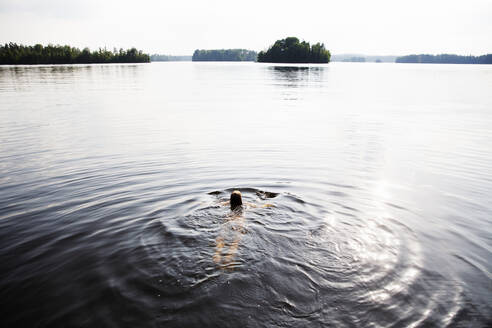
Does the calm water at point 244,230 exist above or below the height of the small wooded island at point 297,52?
below

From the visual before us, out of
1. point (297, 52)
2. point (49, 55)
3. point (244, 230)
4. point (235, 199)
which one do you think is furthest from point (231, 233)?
point (297, 52)

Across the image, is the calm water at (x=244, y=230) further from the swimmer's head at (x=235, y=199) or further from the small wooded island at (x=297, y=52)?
the small wooded island at (x=297, y=52)

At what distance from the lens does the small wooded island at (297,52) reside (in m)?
156

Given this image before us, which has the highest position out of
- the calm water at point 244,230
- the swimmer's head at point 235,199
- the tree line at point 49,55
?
the tree line at point 49,55

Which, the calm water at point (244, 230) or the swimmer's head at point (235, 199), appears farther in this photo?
the swimmer's head at point (235, 199)

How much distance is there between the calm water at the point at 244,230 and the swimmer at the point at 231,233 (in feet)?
0.16

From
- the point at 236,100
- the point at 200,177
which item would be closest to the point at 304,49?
the point at 236,100

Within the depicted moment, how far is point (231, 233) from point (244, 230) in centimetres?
34

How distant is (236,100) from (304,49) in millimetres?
138021

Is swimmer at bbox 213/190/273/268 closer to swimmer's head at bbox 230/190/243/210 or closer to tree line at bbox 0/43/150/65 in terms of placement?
swimmer's head at bbox 230/190/243/210

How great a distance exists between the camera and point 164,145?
15758mm

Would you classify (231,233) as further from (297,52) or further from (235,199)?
(297,52)

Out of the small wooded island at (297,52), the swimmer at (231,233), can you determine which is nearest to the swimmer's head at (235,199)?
the swimmer at (231,233)

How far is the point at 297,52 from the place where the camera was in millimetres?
156875
